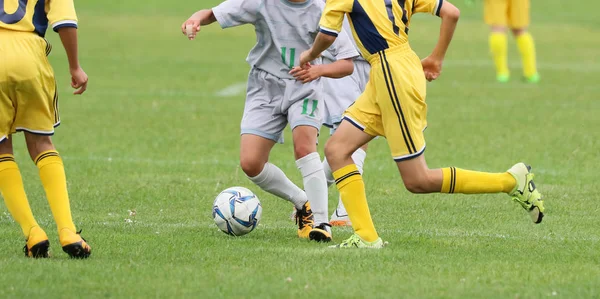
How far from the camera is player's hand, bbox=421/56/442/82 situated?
256 inches

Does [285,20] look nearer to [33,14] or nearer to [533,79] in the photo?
[33,14]

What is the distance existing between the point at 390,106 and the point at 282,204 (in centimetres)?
257

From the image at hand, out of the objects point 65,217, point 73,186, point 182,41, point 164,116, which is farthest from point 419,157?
point 182,41

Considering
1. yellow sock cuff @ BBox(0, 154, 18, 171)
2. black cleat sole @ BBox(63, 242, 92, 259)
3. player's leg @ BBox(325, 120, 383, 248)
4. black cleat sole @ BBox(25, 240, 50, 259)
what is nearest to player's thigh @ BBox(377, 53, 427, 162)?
player's leg @ BBox(325, 120, 383, 248)

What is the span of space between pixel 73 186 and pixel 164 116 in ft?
15.6

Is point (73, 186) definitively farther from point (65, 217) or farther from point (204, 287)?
point (204, 287)

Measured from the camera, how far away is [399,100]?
→ 621 centimetres

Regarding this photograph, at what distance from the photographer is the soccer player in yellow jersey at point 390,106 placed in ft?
20.4

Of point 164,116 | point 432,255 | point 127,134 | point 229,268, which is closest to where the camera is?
point 229,268

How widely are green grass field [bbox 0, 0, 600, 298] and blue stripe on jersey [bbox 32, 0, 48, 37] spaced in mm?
1279

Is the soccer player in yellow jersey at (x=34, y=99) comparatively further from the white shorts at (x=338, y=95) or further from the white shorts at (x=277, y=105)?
the white shorts at (x=338, y=95)

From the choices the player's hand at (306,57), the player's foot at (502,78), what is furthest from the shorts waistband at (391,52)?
the player's foot at (502,78)

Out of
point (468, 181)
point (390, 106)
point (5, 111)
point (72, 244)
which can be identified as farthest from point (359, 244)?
point (5, 111)

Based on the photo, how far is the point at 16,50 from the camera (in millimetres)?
5891
